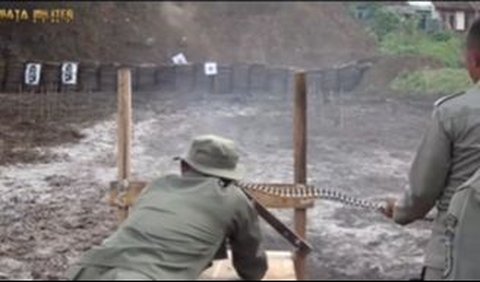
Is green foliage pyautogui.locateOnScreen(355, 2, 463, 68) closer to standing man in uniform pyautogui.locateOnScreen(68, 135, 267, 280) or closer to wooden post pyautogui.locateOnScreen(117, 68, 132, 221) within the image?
wooden post pyautogui.locateOnScreen(117, 68, 132, 221)

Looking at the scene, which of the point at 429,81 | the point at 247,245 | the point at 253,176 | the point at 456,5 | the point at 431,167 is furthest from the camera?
the point at 429,81

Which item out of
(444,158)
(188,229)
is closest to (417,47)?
(444,158)

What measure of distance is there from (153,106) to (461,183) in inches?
311

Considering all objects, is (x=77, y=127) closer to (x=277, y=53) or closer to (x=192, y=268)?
(x=192, y=268)

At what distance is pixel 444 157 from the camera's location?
2373mm

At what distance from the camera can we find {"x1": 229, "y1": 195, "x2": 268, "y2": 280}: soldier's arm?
80.7 inches

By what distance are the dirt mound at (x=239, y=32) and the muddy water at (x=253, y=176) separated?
2733 mm

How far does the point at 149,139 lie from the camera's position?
8.25 meters

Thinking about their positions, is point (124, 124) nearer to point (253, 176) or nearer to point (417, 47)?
point (253, 176)

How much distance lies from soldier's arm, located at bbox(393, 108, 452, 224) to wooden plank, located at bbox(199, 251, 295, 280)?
1.43 ft

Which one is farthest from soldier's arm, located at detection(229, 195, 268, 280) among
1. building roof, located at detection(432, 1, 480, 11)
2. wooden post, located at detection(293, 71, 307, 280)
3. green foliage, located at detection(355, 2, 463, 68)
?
green foliage, located at detection(355, 2, 463, 68)

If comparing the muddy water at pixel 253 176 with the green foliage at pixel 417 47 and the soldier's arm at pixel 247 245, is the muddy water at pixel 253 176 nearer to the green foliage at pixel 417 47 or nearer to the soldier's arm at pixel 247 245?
the green foliage at pixel 417 47

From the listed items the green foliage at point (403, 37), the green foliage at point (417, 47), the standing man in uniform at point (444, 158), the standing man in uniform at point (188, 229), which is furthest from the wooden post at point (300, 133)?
the green foliage at point (417, 47)

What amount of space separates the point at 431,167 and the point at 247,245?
0.63m
